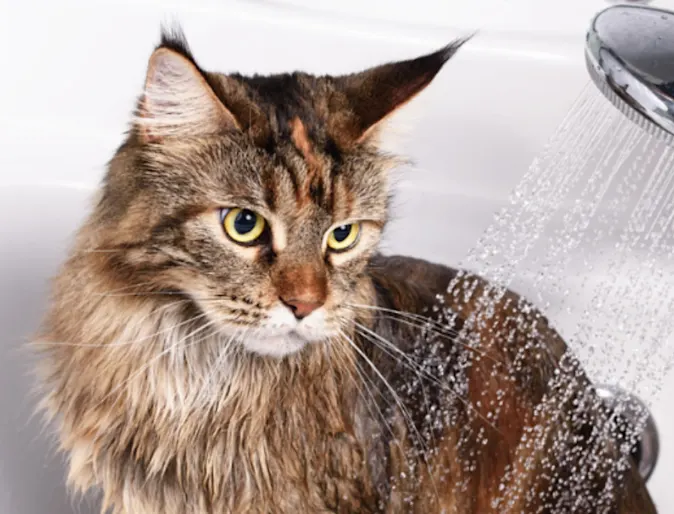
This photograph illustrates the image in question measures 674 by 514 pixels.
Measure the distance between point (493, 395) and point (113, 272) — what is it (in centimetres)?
55

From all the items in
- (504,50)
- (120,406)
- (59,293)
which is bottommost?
(120,406)

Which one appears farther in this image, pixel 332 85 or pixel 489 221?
pixel 489 221

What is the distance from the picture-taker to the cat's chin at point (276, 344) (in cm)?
96

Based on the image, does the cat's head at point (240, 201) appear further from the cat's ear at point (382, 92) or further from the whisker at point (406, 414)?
the whisker at point (406, 414)

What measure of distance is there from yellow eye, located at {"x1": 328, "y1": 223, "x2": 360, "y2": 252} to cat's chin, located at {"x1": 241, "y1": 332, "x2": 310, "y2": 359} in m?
0.11

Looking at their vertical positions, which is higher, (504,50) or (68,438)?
(504,50)

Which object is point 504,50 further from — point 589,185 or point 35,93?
point 35,93

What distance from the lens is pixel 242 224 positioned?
92 cm

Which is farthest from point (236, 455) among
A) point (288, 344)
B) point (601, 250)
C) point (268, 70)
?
point (601, 250)

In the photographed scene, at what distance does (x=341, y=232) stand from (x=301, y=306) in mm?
112

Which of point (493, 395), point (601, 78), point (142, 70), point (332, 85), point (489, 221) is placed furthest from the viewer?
point (489, 221)

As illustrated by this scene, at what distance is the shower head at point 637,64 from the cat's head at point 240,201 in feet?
0.55

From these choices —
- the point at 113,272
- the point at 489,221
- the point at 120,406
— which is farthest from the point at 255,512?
the point at 489,221

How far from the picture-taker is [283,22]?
1624 mm
